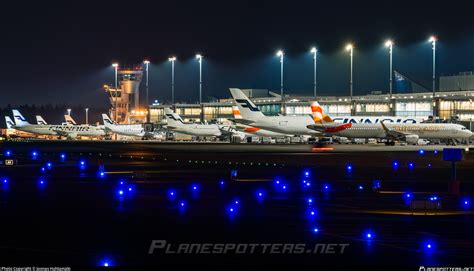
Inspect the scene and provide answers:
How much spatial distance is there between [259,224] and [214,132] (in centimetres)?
10709

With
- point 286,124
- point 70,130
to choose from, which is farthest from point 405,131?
point 70,130

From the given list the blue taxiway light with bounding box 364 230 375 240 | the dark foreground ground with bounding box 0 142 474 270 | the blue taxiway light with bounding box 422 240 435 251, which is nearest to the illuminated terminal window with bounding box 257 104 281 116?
the dark foreground ground with bounding box 0 142 474 270

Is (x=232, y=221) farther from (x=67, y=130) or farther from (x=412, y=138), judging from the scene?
(x=67, y=130)

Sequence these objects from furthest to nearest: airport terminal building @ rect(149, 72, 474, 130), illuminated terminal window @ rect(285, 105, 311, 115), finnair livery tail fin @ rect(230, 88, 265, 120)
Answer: illuminated terminal window @ rect(285, 105, 311, 115)
airport terminal building @ rect(149, 72, 474, 130)
finnair livery tail fin @ rect(230, 88, 265, 120)

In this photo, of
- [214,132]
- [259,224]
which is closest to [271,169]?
[259,224]

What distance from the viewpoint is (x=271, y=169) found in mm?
46906

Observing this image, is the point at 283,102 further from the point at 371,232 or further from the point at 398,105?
the point at 371,232

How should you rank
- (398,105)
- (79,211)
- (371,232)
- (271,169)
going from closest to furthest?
(371,232) → (79,211) → (271,169) → (398,105)

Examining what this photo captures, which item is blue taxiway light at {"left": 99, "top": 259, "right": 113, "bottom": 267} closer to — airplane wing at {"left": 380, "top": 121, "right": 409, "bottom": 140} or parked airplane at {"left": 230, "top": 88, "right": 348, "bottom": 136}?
airplane wing at {"left": 380, "top": 121, "right": 409, "bottom": 140}
